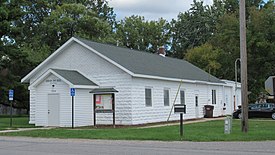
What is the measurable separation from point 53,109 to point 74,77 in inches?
99.6

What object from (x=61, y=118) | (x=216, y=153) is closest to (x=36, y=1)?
(x=61, y=118)

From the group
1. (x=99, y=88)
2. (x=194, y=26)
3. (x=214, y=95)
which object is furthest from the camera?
(x=194, y=26)

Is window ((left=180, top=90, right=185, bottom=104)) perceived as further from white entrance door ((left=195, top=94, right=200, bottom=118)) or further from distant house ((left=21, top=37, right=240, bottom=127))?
white entrance door ((left=195, top=94, right=200, bottom=118))

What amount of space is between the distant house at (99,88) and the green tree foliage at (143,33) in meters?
37.3

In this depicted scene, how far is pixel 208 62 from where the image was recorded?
55.8m

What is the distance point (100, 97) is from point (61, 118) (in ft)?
9.85

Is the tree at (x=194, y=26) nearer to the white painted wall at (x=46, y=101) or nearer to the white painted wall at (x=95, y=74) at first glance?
the white painted wall at (x=95, y=74)

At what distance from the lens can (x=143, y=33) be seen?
Result: 233 feet

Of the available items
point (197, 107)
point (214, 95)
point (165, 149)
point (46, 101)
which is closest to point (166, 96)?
point (197, 107)

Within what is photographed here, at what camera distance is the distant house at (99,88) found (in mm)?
27172

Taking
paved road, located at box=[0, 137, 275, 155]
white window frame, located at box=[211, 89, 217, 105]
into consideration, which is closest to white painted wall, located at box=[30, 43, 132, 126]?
paved road, located at box=[0, 137, 275, 155]

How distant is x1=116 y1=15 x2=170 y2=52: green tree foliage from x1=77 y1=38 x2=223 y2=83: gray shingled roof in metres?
30.2

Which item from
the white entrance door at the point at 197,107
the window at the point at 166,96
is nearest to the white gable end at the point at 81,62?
the window at the point at 166,96

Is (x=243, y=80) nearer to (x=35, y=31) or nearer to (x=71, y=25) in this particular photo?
(x=71, y=25)
